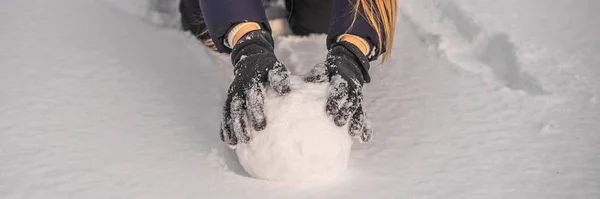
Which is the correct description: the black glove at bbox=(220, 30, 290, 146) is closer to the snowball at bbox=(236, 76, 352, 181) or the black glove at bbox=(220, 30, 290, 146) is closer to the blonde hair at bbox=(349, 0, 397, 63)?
the snowball at bbox=(236, 76, 352, 181)

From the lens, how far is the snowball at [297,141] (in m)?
1.08

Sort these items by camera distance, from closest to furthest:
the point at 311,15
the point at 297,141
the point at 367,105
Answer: the point at 297,141
the point at 367,105
the point at 311,15

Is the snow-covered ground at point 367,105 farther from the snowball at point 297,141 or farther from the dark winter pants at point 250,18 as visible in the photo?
the dark winter pants at point 250,18

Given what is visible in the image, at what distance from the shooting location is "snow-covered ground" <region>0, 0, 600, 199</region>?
1106mm

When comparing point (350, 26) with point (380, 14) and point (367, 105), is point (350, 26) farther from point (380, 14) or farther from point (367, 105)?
point (367, 105)

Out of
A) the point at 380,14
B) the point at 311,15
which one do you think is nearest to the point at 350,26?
the point at 380,14

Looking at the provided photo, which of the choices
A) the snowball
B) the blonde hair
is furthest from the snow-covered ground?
the blonde hair

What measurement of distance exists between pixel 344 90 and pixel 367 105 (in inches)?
11.2

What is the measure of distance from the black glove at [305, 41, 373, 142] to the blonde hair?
101 millimetres

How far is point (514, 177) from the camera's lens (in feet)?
3.65

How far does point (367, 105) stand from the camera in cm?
137

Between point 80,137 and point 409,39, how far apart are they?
2.35 ft

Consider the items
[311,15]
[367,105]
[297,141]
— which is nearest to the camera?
[297,141]

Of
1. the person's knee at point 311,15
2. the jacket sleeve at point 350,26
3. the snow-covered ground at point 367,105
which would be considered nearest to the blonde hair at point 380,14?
the jacket sleeve at point 350,26
